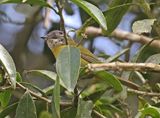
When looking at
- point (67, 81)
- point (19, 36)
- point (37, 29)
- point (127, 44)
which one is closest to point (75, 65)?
point (67, 81)

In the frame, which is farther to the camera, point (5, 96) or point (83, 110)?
point (5, 96)

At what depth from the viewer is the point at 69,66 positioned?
1.30 m

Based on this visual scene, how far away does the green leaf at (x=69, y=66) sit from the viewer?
1.26 meters

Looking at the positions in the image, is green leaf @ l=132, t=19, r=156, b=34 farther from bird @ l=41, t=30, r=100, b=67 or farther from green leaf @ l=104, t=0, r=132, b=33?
bird @ l=41, t=30, r=100, b=67

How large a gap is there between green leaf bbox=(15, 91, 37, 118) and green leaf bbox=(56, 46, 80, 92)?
0.55 feet

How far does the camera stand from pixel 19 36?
3.09 m

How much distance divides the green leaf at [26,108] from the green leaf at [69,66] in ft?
0.55

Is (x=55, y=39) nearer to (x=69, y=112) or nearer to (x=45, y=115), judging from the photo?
(x=45, y=115)

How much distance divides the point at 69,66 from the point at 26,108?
0.67 ft

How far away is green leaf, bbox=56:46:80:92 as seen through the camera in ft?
4.14

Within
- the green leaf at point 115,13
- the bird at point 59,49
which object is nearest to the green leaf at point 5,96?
the green leaf at point 115,13

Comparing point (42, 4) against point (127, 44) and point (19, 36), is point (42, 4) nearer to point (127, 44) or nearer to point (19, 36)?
point (127, 44)

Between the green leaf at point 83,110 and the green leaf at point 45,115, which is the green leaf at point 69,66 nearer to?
the green leaf at point 83,110

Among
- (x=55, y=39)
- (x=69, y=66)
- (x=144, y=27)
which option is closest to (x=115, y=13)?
(x=144, y=27)
